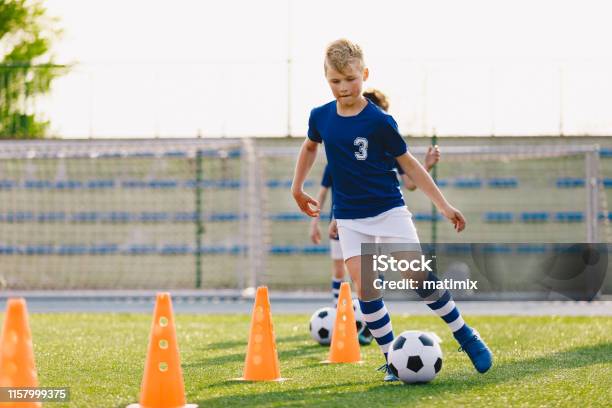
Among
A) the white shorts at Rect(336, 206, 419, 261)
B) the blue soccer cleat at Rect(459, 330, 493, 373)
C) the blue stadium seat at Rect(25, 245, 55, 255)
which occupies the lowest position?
the blue stadium seat at Rect(25, 245, 55, 255)

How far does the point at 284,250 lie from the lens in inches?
629

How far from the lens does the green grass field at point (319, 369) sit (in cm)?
484

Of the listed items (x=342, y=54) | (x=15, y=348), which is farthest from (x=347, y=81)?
(x=15, y=348)

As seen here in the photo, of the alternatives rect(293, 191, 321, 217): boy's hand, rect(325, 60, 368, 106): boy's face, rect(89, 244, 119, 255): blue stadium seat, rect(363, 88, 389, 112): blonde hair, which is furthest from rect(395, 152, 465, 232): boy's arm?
rect(89, 244, 119, 255): blue stadium seat

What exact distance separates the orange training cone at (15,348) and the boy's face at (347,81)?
1879mm

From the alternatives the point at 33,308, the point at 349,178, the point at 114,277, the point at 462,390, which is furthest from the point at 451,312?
the point at 114,277

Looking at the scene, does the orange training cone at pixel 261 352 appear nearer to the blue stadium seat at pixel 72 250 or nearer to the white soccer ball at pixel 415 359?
the white soccer ball at pixel 415 359

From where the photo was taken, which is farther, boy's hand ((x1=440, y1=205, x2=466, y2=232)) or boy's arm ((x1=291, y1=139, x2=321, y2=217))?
boy's arm ((x1=291, y1=139, x2=321, y2=217))

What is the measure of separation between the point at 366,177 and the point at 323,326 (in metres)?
2.36

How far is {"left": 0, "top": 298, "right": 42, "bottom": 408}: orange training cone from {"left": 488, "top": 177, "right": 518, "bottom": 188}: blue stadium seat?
40.8ft

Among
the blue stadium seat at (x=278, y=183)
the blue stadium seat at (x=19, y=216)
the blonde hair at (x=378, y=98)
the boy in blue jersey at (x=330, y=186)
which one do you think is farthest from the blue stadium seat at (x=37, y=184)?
the blonde hair at (x=378, y=98)

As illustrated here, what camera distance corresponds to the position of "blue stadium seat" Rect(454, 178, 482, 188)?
16078 millimetres

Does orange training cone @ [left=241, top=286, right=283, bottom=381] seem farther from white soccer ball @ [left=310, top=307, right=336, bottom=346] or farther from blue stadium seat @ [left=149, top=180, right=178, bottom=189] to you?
blue stadium seat @ [left=149, top=180, right=178, bottom=189]

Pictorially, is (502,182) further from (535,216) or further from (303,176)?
(303,176)
